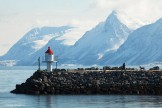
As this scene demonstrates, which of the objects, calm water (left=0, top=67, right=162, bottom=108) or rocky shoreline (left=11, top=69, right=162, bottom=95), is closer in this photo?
calm water (left=0, top=67, right=162, bottom=108)

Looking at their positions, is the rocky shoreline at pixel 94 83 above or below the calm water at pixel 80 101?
above

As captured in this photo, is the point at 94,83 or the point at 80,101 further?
the point at 94,83

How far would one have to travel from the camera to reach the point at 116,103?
2815 inches

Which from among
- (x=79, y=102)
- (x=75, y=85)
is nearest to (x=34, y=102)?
(x=79, y=102)

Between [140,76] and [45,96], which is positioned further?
[140,76]

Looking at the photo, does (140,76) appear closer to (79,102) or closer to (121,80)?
(121,80)

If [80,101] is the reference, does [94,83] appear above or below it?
above

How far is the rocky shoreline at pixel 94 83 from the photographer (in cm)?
8156

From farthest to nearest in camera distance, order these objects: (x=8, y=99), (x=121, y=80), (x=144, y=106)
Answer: (x=121, y=80)
(x=8, y=99)
(x=144, y=106)

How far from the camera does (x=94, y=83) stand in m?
82.8

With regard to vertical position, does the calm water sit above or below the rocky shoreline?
below

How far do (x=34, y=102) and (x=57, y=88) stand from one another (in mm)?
9288

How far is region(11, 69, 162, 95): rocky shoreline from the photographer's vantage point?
81.6 meters

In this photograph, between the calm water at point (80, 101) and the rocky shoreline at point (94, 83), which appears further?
the rocky shoreline at point (94, 83)
